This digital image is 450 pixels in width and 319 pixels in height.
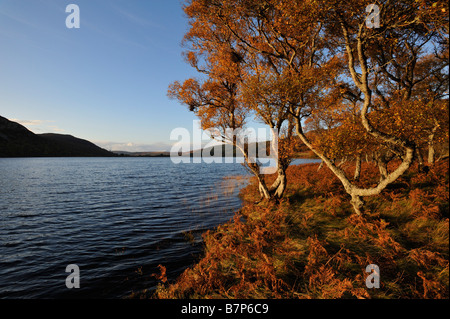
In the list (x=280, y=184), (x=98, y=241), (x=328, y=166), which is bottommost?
(x=98, y=241)

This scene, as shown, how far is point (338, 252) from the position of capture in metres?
8.70

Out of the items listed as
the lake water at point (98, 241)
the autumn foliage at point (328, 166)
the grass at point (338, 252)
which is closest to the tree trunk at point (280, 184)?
the autumn foliage at point (328, 166)

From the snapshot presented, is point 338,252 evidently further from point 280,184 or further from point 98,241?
point 98,241

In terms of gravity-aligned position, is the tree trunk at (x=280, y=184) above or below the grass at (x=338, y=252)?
above

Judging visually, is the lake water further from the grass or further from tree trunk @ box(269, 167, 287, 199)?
tree trunk @ box(269, 167, 287, 199)

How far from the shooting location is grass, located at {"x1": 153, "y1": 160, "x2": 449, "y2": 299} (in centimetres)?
724

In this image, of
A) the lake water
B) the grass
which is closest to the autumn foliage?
the grass

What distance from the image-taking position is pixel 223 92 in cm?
2027

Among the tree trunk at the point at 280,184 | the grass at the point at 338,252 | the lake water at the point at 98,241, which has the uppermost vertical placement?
the tree trunk at the point at 280,184

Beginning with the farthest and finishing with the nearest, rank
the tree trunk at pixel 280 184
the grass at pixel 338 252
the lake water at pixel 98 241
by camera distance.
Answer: the tree trunk at pixel 280 184
the lake water at pixel 98 241
the grass at pixel 338 252

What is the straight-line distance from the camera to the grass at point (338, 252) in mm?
7242

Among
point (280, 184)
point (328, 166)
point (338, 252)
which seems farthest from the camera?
point (280, 184)

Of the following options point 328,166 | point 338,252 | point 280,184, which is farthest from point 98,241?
point 328,166

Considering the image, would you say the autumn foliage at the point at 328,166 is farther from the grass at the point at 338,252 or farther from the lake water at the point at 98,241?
the lake water at the point at 98,241
